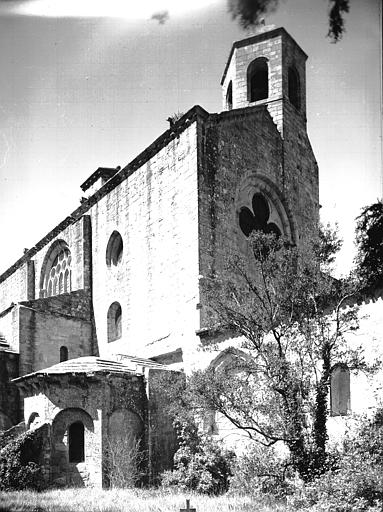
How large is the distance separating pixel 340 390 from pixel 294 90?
1351cm

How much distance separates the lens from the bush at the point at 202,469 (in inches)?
596

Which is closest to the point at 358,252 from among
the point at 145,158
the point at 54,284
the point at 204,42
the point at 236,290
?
the point at 236,290

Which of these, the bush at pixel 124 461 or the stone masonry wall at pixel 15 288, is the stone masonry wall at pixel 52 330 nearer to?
the bush at pixel 124 461

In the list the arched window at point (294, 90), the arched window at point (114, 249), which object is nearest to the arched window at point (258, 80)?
the arched window at point (294, 90)

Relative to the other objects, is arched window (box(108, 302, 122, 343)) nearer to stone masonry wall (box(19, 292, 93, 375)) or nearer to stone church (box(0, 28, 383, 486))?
stone church (box(0, 28, 383, 486))

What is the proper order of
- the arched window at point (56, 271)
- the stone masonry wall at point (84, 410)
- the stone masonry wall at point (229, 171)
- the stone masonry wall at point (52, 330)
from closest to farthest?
1. the stone masonry wall at point (84, 410)
2. the stone masonry wall at point (229, 171)
3. the stone masonry wall at point (52, 330)
4. the arched window at point (56, 271)

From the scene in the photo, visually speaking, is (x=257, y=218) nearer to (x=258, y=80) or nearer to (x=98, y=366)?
(x=258, y=80)

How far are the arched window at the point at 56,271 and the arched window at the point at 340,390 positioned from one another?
14334mm

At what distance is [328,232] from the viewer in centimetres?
1351

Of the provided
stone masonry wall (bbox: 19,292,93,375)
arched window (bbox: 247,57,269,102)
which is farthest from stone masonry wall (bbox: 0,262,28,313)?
arched window (bbox: 247,57,269,102)

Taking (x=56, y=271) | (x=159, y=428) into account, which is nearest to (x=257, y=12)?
(x=159, y=428)

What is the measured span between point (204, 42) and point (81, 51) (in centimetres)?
247

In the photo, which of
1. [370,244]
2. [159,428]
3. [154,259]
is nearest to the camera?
[370,244]

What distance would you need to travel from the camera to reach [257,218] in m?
21.7
